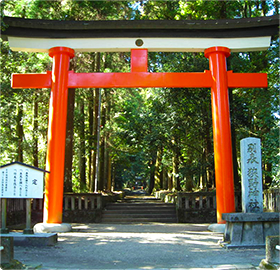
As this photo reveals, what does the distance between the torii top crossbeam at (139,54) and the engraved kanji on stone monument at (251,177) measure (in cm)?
167

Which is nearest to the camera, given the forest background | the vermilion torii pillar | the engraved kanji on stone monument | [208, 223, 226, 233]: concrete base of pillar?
the engraved kanji on stone monument

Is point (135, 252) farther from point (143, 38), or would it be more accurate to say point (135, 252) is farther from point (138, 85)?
point (143, 38)

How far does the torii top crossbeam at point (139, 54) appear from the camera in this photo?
29.4 feet

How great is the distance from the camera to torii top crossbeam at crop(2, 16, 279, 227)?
8969 mm

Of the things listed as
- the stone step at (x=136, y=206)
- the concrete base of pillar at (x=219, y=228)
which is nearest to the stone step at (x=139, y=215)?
the stone step at (x=136, y=206)

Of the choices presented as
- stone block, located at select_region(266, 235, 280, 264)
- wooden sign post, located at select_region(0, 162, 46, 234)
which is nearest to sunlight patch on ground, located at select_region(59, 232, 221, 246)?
wooden sign post, located at select_region(0, 162, 46, 234)

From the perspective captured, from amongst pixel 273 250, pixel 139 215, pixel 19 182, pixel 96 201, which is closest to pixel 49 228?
pixel 19 182

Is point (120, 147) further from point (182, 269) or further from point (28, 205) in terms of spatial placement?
point (182, 269)

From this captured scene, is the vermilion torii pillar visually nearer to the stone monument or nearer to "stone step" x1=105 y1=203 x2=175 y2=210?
the stone monument

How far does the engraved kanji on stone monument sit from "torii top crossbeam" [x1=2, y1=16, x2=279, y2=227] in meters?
Result: 1.67

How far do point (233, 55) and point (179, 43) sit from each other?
538 centimetres

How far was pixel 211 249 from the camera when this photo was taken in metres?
6.65

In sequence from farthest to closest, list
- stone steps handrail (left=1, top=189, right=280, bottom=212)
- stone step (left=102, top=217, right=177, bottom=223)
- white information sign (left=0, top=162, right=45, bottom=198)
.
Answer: stone step (left=102, top=217, right=177, bottom=223) < stone steps handrail (left=1, top=189, right=280, bottom=212) < white information sign (left=0, top=162, right=45, bottom=198)

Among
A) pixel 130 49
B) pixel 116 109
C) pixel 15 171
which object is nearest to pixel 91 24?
pixel 130 49
